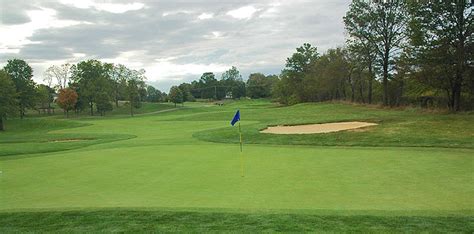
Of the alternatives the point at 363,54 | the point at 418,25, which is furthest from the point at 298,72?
the point at 418,25

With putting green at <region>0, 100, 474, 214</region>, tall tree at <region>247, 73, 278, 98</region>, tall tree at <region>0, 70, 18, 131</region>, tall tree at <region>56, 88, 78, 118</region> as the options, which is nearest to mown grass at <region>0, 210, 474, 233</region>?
putting green at <region>0, 100, 474, 214</region>

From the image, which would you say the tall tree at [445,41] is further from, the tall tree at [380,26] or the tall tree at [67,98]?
the tall tree at [67,98]

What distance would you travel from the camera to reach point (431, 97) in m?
44.7

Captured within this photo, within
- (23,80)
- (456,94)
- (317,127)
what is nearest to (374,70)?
(456,94)

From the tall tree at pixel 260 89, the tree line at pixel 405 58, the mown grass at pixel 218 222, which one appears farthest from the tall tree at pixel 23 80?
the tall tree at pixel 260 89

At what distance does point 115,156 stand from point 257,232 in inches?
382

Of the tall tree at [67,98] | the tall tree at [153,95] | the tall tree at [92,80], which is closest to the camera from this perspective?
the tall tree at [67,98]

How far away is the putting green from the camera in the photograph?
6895 millimetres

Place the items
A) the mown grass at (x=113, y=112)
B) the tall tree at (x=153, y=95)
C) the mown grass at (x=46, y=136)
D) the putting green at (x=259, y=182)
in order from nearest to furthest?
the putting green at (x=259, y=182)
the mown grass at (x=46, y=136)
the mown grass at (x=113, y=112)
the tall tree at (x=153, y=95)

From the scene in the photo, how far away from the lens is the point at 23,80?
6100cm

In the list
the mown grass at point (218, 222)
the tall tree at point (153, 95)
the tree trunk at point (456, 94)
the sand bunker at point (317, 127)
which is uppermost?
the tall tree at point (153, 95)

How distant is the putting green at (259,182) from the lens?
6895 millimetres

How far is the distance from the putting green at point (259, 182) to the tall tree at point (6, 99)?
3722 centimetres

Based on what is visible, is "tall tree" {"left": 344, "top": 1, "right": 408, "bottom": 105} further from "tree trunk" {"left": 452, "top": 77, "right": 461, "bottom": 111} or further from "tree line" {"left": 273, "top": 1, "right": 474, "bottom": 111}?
"tree trunk" {"left": 452, "top": 77, "right": 461, "bottom": 111}
